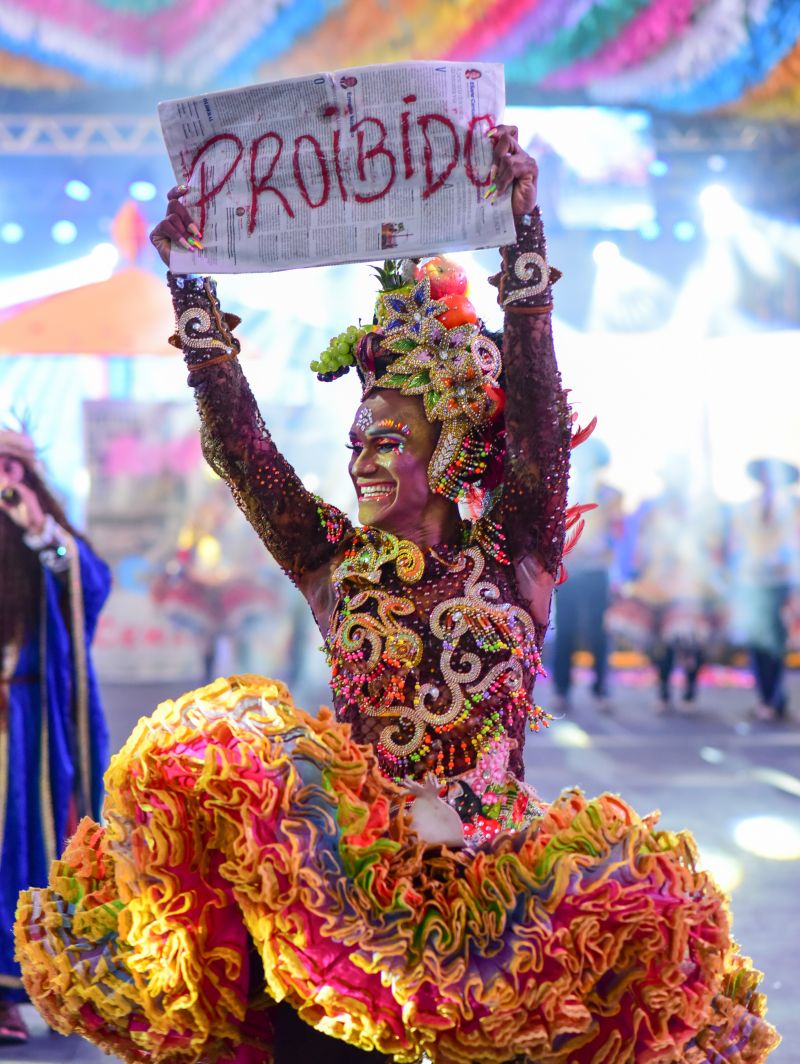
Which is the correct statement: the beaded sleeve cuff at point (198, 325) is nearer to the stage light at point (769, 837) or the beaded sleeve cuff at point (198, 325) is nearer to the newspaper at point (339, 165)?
the newspaper at point (339, 165)

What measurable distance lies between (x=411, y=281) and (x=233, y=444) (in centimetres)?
42

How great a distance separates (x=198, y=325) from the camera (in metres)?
2.19

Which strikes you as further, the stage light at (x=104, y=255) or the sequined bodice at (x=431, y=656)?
the stage light at (x=104, y=255)

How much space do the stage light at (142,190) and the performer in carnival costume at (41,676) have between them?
932 centimetres

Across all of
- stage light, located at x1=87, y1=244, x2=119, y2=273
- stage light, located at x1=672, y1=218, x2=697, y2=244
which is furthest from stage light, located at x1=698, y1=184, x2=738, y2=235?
stage light, located at x1=87, y1=244, x2=119, y2=273

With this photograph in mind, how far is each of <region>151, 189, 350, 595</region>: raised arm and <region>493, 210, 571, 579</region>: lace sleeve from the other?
1.09 feet

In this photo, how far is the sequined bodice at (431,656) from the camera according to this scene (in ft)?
6.74

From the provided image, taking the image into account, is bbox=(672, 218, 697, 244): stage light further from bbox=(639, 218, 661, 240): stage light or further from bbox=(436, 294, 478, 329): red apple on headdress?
bbox=(436, 294, 478, 329): red apple on headdress

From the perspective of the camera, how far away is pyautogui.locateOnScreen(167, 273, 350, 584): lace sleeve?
7.20 ft

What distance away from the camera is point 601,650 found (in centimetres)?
1010

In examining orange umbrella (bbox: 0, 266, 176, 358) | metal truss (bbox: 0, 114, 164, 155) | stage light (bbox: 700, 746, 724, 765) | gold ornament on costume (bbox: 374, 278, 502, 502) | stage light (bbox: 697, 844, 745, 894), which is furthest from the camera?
metal truss (bbox: 0, 114, 164, 155)

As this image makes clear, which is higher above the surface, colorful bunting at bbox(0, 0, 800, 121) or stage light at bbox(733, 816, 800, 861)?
colorful bunting at bbox(0, 0, 800, 121)

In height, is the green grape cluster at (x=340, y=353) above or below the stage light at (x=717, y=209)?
below

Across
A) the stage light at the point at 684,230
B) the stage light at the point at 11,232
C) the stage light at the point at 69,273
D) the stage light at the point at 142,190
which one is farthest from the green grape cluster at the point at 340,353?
the stage light at the point at 684,230
